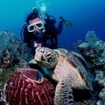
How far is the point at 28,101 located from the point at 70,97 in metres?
0.70

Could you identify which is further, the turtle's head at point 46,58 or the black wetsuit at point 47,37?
the black wetsuit at point 47,37

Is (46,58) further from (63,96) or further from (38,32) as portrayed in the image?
(38,32)

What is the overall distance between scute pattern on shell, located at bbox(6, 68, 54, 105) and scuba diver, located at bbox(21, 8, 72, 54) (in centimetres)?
317

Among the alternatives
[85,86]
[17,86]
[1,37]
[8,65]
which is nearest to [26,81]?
[17,86]

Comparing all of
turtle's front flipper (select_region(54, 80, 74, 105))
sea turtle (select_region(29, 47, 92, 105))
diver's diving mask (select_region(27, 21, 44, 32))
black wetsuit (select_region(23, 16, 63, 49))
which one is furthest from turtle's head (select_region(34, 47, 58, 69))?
diver's diving mask (select_region(27, 21, 44, 32))

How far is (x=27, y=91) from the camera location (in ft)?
12.8

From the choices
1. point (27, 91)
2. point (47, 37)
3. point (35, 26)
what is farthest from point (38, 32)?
point (27, 91)

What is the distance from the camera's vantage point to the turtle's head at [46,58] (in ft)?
14.4

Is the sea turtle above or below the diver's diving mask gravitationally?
below

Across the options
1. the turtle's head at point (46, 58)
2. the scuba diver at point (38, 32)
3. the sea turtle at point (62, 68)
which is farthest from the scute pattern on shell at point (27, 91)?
the scuba diver at point (38, 32)

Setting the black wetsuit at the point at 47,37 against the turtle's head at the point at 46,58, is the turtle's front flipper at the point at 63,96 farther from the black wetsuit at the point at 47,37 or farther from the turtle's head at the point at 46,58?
the black wetsuit at the point at 47,37

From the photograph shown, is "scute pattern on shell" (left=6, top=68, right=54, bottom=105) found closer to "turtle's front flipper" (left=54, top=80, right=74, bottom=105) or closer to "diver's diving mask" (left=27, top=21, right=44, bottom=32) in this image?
"turtle's front flipper" (left=54, top=80, right=74, bottom=105)

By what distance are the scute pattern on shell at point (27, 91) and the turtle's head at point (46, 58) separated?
0.47 m

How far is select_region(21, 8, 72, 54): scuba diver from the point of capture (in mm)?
7492
